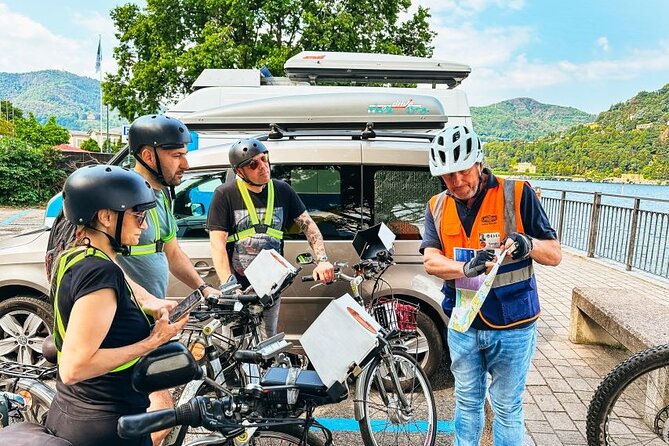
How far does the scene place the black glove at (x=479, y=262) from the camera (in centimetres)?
234

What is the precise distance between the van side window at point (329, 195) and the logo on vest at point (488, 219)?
200 centimetres

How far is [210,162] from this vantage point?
4480 mm

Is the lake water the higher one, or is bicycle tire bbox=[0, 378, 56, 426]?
the lake water

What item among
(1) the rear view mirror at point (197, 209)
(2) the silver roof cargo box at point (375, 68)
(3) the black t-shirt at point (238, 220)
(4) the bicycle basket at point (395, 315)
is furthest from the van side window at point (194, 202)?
(2) the silver roof cargo box at point (375, 68)

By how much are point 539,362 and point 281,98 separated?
363 centimetres

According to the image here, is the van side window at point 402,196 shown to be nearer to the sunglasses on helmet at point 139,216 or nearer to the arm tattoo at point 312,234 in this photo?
the arm tattoo at point 312,234

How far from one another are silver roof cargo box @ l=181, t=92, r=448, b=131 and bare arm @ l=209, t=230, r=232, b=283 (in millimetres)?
1797

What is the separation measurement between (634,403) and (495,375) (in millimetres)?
1055

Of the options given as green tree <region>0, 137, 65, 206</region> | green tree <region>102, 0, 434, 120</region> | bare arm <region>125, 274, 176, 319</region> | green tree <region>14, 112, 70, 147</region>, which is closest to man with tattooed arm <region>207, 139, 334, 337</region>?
bare arm <region>125, 274, 176, 319</region>

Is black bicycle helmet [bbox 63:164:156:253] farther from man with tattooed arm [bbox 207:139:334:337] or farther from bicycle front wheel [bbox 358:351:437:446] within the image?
bicycle front wheel [bbox 358:351:437:446]

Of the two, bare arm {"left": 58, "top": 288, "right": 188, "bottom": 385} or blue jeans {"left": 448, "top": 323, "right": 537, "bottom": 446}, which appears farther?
blue jeans {"left": 448, "top": 323, "right": 537, "bottom": 446}

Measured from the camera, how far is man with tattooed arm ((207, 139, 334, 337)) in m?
3.58

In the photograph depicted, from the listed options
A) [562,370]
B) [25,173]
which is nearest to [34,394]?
[562,370]

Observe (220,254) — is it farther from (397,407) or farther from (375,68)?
(375,68)
